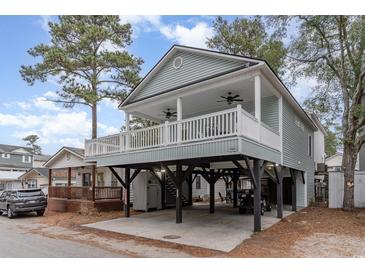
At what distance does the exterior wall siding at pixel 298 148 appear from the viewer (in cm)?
1385

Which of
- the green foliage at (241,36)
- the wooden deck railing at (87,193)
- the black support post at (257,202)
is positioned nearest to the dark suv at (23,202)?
the wooden deck railing at (87,193)

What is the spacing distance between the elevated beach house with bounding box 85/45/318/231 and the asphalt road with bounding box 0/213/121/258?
13.8 feet

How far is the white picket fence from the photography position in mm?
15750

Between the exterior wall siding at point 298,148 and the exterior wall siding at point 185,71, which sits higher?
the exterior wall siding at point 185,71

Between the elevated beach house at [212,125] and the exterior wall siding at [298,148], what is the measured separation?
46 mm

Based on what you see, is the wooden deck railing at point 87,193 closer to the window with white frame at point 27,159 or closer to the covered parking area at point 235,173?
the covered parking area at point 235,173

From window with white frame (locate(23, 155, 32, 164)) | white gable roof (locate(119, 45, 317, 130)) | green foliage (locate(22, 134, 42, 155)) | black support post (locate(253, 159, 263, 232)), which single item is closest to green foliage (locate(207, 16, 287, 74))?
white gable roof (locate(119, 45, 317, 130))

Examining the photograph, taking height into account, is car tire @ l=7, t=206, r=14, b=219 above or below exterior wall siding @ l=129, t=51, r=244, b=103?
below

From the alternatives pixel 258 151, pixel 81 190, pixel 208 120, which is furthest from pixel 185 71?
pixel 81 190

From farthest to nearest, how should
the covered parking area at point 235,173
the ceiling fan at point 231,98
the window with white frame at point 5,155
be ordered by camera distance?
1. the window with white frame at point 5,155
2. the ceiling fan at point 231,98
3. the covered parking area at point 235,173

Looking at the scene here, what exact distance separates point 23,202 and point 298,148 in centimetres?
1461

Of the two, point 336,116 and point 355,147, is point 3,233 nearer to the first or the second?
point 355,147

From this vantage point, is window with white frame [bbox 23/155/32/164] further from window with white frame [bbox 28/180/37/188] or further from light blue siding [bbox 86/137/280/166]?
light blue siding [bbox 86/137/280/166]

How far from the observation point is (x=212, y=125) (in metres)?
10.3
